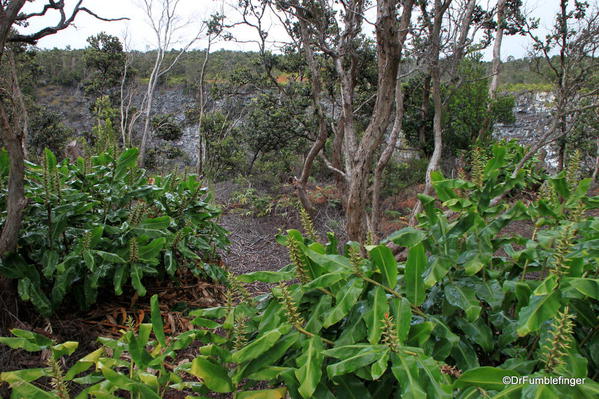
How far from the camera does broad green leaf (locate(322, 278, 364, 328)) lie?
1.11 m

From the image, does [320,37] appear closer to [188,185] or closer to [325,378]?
[188,185]

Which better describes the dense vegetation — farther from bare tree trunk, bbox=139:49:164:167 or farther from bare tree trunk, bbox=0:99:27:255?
bare tree trunk, bbox=139:49:164:167

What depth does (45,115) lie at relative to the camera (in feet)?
56.1

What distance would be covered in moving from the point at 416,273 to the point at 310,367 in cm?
42

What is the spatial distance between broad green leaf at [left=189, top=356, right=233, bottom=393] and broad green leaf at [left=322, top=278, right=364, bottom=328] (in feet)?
1.01

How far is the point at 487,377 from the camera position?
0.92 metres

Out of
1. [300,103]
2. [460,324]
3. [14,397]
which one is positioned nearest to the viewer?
[14,397]

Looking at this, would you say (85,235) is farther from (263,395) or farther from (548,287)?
(548,287)

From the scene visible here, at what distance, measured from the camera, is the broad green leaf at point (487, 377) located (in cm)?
92

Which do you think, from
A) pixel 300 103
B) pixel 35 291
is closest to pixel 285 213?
pixel 300 103

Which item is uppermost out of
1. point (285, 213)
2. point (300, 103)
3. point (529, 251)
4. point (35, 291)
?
point (300, 103)

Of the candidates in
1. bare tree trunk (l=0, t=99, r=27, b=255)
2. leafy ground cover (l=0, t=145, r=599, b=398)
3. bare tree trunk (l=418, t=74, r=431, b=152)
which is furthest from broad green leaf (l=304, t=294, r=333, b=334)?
bare tree trunk (l=418, t=74, r=431, b=152)

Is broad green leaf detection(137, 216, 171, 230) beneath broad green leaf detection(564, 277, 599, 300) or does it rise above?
beneath

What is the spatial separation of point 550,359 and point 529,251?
48cm
